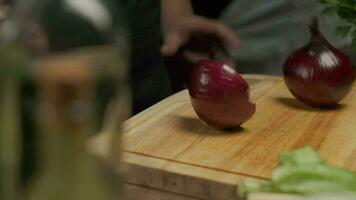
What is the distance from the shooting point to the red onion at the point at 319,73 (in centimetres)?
Answer: 93

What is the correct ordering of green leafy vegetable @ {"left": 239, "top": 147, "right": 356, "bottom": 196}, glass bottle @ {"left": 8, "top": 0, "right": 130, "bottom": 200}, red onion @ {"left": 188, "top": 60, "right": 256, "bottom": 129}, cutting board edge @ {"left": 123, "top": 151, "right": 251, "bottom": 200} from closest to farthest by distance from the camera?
glass bottle @ {"left": 8, "top": 0, "right": 130, "bottom": 200} < green leafy vegetable @ {"left": 239, "top": 147, "right": 356, "bottom": 196} < cutting board edge @ {"left": 123, "top": 151, "right": 251, "bottom": 200} < red onion @ {"left": 188, "top": 60, "right": 256, "bottom": 129}

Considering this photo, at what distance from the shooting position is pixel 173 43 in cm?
117

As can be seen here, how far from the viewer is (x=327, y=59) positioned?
938 mm

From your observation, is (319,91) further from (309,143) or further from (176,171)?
(176,171)

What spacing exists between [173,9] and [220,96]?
0.50m

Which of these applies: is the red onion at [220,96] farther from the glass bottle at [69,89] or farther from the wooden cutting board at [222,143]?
the glass bottle at [69,89]

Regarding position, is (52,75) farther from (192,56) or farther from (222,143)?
(192,56)

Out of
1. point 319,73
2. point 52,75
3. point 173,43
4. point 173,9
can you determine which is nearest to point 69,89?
point 52,75

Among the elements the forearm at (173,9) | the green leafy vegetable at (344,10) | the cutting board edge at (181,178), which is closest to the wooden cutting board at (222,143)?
the cutting board edge at (181,178)

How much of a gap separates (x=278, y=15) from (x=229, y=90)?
2.25 ft

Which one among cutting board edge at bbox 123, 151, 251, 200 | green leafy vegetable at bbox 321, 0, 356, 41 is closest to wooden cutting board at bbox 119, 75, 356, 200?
cutting board edge at bbox 123, 151, 251, 200

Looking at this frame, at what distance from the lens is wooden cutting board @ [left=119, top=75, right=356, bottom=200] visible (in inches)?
27.7

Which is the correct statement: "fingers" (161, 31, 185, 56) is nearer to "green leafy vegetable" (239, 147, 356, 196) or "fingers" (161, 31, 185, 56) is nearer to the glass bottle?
"green leafy vegetable" (239, 147, 356, 196)

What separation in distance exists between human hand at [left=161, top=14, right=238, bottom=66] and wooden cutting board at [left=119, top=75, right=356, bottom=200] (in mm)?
174
